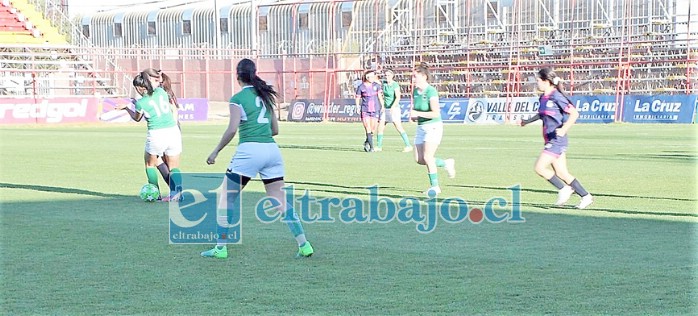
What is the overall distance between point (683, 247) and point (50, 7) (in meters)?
49.6

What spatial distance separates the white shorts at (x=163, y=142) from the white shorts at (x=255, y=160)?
4583mm

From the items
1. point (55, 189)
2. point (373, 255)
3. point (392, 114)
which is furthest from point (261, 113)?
point (392, 114)

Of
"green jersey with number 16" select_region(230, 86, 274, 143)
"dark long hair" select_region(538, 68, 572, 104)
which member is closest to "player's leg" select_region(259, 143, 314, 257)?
"green jersey with number 16" select_region(230, 86, 274, 143)

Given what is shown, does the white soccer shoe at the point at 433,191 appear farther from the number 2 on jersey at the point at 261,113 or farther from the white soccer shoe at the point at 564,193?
the number 2 on jersey at the point at 261,113

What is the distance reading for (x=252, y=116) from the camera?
905cm

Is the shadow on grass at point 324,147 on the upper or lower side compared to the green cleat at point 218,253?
lower

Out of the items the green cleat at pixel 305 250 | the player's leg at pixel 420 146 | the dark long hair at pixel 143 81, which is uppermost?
the dark long hair at pixel 143 81

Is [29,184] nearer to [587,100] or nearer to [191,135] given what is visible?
[191,135]

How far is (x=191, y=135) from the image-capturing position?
1305 inches

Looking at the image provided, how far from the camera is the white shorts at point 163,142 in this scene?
13.6 meters

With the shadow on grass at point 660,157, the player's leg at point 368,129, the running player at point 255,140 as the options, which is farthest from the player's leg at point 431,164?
the player's leg at point 368,129

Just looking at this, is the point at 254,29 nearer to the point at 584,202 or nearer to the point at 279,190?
the point at 584,202

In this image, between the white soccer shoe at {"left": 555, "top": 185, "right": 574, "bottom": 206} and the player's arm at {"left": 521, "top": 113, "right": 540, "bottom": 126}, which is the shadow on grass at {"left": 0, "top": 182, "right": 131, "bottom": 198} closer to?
the player's arm at {"left": 521, "top": 113, "right": 540, "bottom": 126}

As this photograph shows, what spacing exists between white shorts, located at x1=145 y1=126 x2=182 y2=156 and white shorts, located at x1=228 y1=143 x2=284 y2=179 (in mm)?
4583
